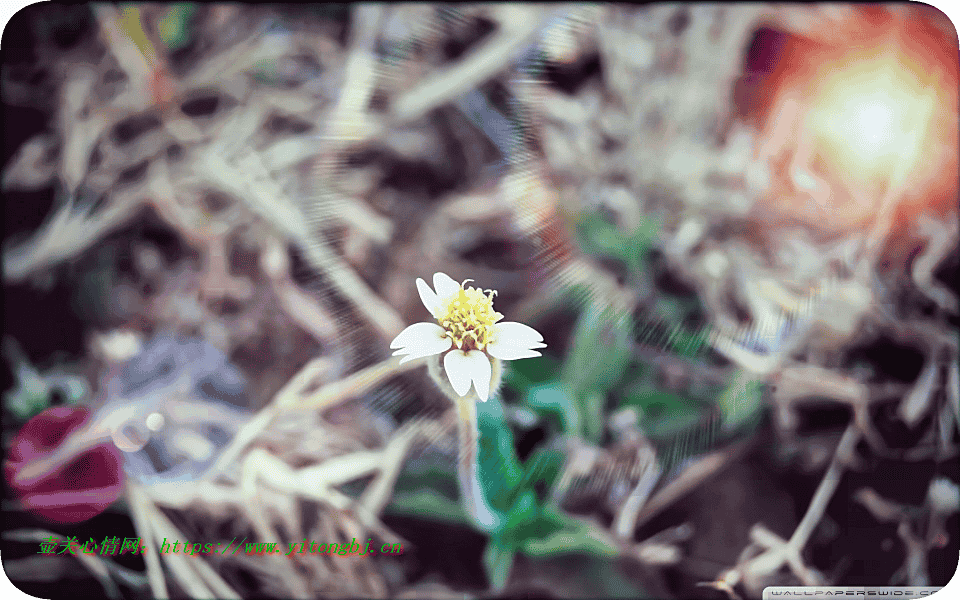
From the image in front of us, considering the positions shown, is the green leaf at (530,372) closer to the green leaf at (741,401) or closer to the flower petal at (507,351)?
the flower petal at (507,351)

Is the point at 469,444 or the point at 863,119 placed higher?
the point at 863,119

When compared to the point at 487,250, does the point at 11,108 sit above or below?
above

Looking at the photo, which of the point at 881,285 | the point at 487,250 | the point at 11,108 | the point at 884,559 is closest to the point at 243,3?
the point at 11,108

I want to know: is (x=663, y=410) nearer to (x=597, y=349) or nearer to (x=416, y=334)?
(x=597, y=349)

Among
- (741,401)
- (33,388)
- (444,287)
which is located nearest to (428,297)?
(444,287)

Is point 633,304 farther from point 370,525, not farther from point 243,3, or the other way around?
point 243,3

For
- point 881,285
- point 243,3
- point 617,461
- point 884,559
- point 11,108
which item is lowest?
point 884,559
